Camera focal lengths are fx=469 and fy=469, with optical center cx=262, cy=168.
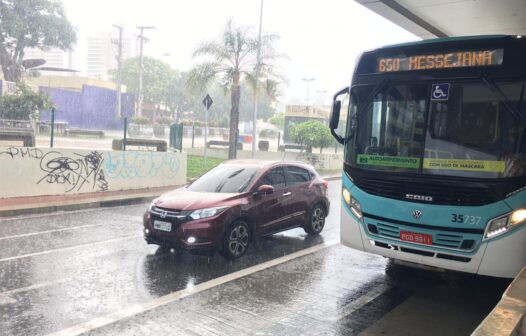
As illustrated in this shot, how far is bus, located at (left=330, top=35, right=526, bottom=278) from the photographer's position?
5230 mm

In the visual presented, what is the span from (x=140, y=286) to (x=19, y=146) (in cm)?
814

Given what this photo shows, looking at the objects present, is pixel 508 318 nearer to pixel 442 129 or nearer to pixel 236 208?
pixel 442 129

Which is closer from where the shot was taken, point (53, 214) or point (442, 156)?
point (442, 156)

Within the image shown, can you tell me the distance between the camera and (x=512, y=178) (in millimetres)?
Result: 5191

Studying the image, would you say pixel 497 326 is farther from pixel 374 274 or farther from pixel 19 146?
pixel 19 146

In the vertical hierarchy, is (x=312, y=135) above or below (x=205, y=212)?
above

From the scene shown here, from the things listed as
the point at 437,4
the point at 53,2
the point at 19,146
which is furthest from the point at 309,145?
the point at 53,2

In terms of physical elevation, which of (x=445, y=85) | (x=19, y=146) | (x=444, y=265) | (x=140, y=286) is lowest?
(x=140, y=286)

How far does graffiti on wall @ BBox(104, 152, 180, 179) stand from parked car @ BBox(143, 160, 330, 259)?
6.85m

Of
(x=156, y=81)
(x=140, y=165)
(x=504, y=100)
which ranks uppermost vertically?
(x=156, y=81)

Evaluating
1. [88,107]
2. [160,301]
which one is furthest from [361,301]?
[88,107]

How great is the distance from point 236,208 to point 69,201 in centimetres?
677

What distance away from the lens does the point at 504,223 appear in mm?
5191

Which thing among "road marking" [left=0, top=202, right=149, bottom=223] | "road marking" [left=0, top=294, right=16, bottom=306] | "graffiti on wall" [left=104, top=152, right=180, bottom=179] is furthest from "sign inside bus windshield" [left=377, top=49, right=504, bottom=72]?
"graffiti on wall" [left=104, top=152, right=180, bottom=179]
